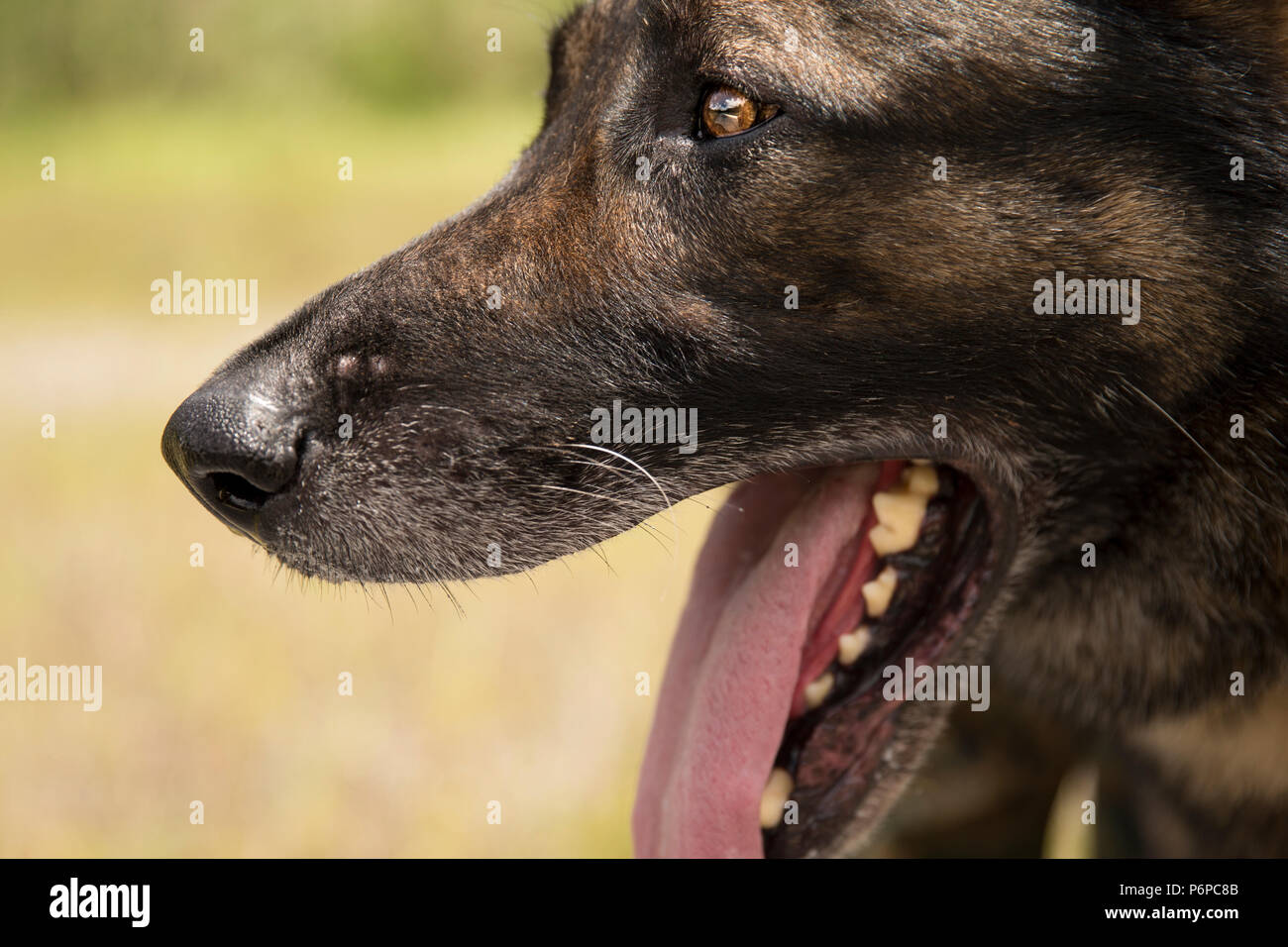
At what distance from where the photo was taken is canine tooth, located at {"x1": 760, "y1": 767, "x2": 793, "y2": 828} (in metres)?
2.27

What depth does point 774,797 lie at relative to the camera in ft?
7.46

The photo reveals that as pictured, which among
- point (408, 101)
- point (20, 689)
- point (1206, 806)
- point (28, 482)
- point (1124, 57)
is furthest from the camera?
point (408, 101)

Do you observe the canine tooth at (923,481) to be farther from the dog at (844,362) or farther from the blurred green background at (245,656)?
the blurred green background at (245,656)

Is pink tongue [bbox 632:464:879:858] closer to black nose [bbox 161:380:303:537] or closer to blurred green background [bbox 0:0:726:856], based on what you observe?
blurred green background [bbox 0:0:726:856]

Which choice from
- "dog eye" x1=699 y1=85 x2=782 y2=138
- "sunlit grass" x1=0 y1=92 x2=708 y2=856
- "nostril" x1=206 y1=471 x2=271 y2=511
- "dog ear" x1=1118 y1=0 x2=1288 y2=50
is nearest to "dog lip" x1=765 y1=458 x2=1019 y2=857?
"sunlit grass" x1=0 y1=92 x2=708 y2=856

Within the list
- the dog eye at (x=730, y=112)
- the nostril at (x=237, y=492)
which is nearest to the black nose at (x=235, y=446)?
the nostril at (x=237, y=492)

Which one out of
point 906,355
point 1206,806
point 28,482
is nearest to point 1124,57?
point 906,355

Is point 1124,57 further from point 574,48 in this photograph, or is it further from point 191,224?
point 191,224

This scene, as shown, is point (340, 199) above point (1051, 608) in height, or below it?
above

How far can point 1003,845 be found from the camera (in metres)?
3.01

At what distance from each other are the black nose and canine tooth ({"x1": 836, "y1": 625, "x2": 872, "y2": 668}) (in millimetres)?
980

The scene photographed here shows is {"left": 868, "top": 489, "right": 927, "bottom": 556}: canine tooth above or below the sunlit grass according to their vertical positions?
above

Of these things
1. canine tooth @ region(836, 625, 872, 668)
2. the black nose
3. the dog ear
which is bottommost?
canine tooth @ region(836, 625, 872, 668)

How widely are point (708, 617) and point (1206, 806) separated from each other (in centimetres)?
115
